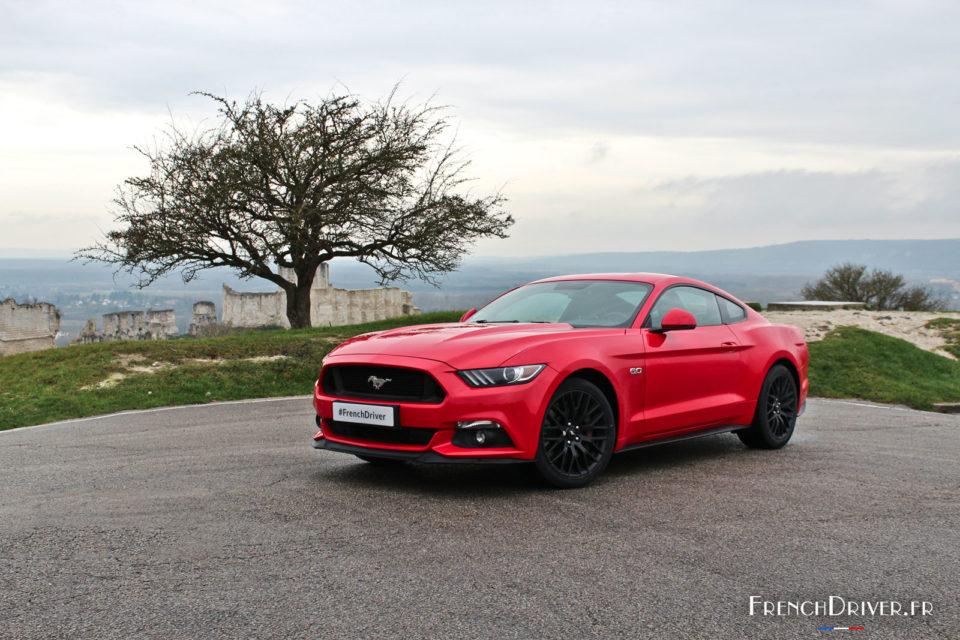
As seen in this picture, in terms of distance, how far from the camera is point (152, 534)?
493 cm

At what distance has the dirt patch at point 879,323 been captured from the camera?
2067 cm

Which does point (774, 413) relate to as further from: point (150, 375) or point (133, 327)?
point (133, 327)

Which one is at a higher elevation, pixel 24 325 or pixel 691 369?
pixel 691 369

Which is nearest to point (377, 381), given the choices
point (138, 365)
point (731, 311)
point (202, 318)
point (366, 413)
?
point (366, 413)

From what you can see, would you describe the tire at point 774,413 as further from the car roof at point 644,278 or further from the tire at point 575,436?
the tire at point 575,436

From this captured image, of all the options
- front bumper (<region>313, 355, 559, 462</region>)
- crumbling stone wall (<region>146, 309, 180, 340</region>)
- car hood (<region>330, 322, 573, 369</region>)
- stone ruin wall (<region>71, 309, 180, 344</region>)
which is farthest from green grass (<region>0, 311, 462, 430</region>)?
crumbling stone wall (<region>146, 309, 180, 340</region>)

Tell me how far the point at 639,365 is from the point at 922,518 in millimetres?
2070

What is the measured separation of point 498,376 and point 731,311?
119 inches

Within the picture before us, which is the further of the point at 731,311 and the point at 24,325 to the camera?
the point at 24,325

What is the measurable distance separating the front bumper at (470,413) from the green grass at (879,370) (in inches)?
387

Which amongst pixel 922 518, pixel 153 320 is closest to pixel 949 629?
pixel 922 518

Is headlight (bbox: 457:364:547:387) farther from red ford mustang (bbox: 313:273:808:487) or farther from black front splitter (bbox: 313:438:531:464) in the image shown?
black front splitter (bbox: 313:438:531:464)

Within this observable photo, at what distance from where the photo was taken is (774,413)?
26.0 feet

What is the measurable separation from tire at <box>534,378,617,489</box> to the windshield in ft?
2.64
